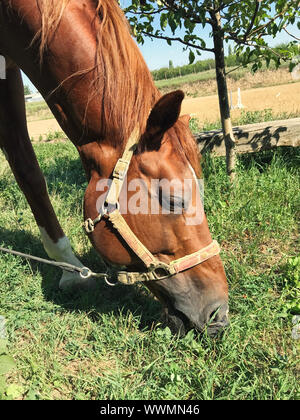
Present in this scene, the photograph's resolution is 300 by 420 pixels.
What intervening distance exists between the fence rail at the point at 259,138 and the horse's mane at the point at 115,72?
8.58 feet

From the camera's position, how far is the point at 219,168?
371 cm

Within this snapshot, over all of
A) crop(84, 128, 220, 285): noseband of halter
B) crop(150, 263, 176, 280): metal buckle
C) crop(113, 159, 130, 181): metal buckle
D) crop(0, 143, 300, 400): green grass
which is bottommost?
crop(0, 143, 300, 400): green grass

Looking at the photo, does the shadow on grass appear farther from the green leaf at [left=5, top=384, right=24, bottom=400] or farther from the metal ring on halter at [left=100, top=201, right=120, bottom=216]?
the metal ring on halter at [left=100, top=201, right=120, bottom=216]

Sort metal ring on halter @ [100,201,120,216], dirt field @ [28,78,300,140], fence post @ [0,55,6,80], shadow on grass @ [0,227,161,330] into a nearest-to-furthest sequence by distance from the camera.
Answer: metal ring on halter @ [100,201,120,216] → fence post @ [0,55,6,80] → shadow on grass @ [0,227,161,330] → dirt field @ [28,78,300,140]

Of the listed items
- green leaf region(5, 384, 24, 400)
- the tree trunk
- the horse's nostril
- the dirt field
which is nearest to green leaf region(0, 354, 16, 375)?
green leaf region(5, 384, 24, 400)

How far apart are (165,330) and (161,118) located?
1.21 m

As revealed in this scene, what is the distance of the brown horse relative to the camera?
1500 mm

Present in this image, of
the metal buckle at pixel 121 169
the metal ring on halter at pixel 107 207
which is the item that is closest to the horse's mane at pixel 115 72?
the metal buckle at pixel 121 169

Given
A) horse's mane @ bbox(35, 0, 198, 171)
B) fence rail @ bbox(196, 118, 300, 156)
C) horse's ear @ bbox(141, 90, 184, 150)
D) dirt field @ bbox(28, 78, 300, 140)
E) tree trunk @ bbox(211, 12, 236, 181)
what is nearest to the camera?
horse's ear @ bbox(141, 90, 184, 150)

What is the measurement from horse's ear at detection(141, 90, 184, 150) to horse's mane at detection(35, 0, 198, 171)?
0.22 ft

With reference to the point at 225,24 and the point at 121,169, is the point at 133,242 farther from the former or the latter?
the point at 225,24

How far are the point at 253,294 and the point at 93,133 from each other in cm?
149

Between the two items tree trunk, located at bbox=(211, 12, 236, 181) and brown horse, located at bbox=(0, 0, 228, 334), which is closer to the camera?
brown horse, located at bbox=(0, 0, 228, 334)

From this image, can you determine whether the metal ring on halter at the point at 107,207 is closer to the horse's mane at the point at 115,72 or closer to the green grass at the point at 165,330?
the horse's mane at the point at 115,72
